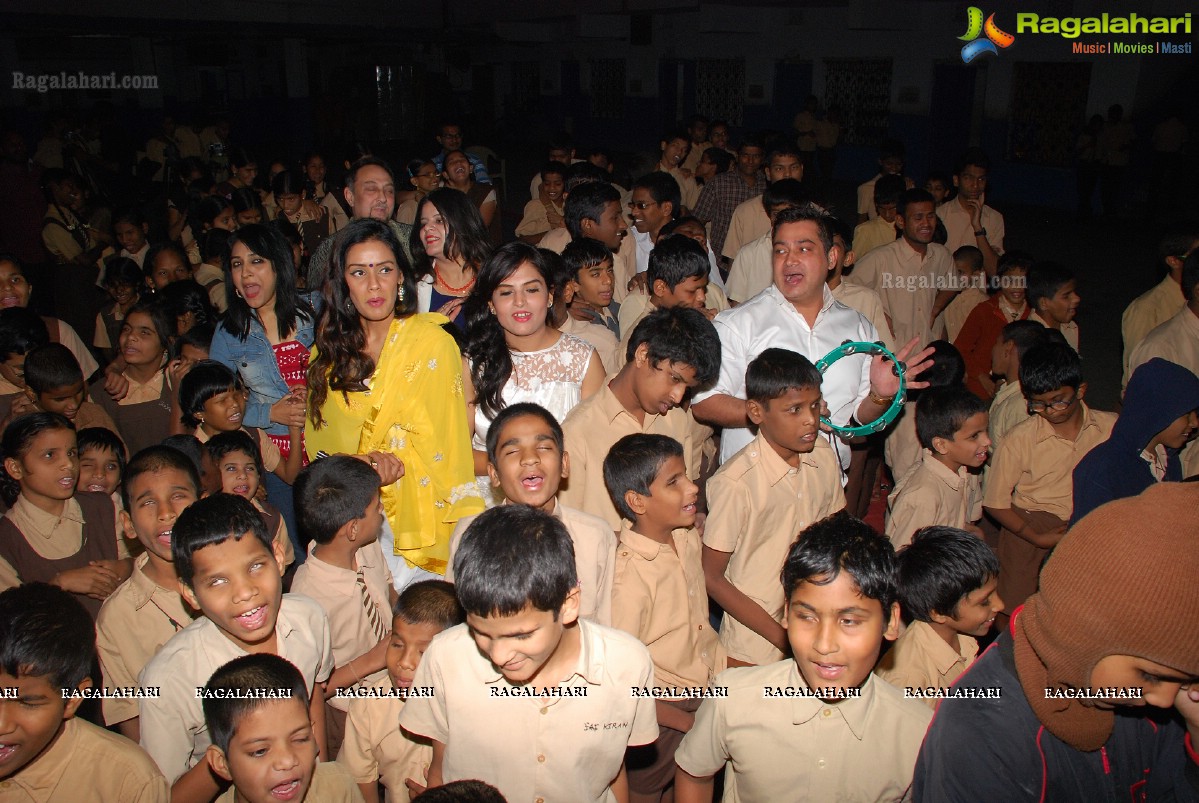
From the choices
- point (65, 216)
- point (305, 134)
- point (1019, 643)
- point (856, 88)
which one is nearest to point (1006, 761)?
point (1019, 643)

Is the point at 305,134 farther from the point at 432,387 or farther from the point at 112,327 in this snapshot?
the point at 432,387

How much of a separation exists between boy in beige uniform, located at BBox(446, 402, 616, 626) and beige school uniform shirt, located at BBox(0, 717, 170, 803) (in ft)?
2.89

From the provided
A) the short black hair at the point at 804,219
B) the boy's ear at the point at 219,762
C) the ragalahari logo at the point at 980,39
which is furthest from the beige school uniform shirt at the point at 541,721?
the ragalahari logo at the point at 980,39

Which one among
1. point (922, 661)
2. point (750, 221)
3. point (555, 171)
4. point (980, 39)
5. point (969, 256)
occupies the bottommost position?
point (922, 661)

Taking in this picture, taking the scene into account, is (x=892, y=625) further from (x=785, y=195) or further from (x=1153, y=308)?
(x=785, y=195)

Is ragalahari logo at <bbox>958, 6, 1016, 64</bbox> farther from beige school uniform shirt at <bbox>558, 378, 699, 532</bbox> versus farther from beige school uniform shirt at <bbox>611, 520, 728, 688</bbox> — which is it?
beige school uniform shirt at <bbox>611, 520, 728, 688</bbox>

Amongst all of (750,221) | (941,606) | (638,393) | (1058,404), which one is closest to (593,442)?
(638,393)

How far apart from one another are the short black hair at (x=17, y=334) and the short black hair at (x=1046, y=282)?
4966mm

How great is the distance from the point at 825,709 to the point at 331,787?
1182mm

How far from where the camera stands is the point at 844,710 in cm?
185

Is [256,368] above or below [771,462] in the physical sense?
above

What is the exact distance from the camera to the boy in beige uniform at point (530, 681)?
1.82m

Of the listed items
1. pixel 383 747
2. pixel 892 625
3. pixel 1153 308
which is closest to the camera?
pixel 892 625

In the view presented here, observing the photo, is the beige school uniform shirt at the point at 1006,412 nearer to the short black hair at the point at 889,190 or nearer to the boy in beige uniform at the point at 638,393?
the boy in beige uniform at the point at 638,393
